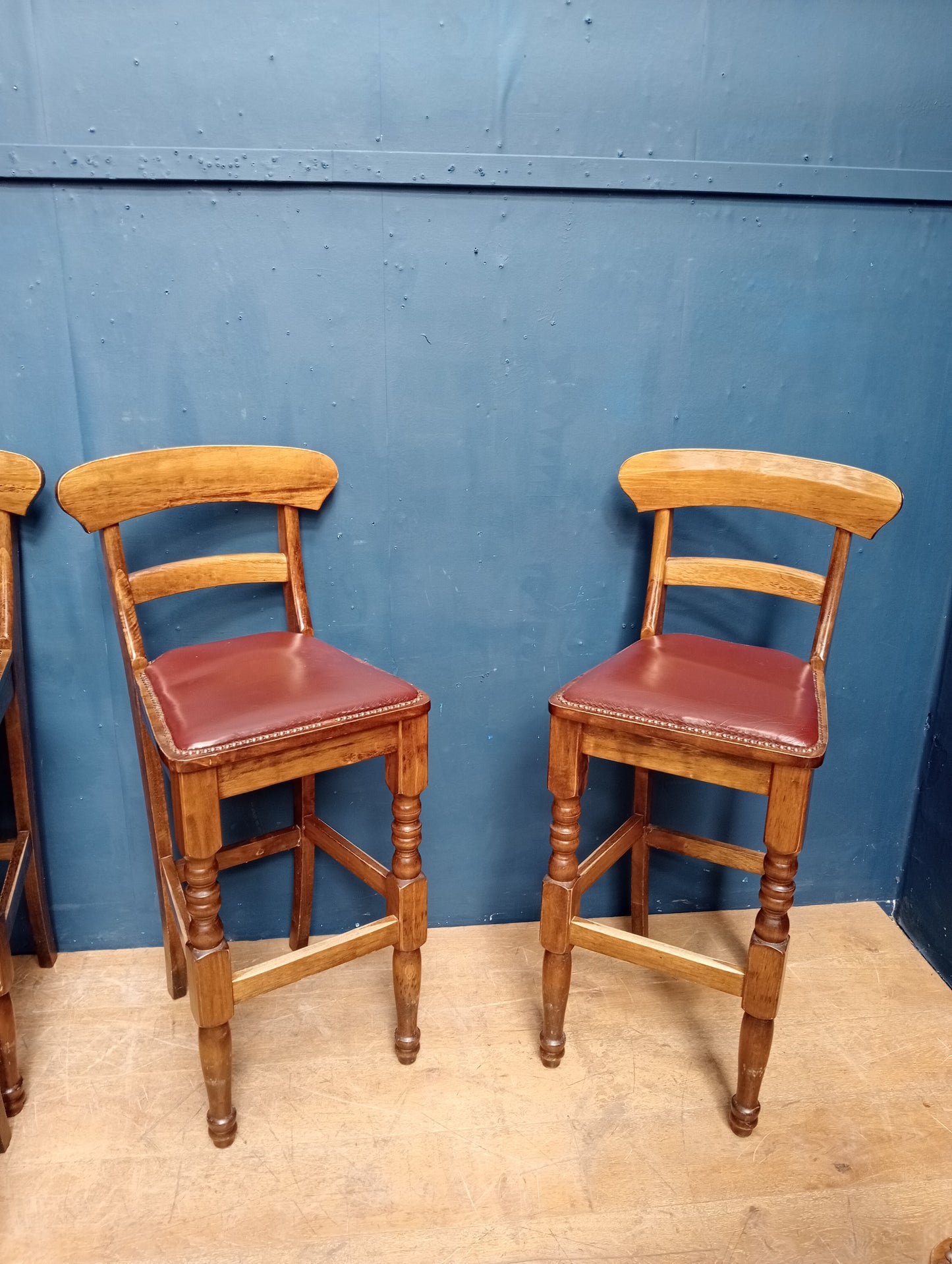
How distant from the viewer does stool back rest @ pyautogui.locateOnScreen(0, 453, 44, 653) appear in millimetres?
1797

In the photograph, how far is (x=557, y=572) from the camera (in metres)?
2.09

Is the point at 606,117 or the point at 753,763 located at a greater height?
the point at 606,117

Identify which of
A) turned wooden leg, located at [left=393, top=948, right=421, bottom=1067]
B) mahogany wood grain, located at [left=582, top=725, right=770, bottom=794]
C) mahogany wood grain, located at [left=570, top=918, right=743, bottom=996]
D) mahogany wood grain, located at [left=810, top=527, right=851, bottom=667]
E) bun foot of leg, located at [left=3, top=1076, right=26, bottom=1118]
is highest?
mahogany wood grain, located at [left=810, top=527, right=851, bottom=667]

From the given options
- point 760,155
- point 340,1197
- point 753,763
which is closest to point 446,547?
point 753,763

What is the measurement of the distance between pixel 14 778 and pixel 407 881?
859mm

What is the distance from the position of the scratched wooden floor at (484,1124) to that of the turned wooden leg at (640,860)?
0.43 ft

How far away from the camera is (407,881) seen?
1747mm

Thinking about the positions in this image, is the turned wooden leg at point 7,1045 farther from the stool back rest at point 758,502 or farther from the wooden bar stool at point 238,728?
the stool back rest at point 758,502

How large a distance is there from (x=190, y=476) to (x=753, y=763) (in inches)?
45.7

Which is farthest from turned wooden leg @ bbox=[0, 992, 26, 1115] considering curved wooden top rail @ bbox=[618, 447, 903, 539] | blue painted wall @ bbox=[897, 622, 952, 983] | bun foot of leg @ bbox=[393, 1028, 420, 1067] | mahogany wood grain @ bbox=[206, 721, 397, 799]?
blue painted wall @ bbox=[897, 622, 952, 983]

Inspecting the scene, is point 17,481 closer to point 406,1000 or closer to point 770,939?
point 406,1000

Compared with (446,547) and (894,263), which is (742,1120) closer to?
(446,547)

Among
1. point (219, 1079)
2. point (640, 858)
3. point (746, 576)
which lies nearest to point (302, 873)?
point (219, 1079)

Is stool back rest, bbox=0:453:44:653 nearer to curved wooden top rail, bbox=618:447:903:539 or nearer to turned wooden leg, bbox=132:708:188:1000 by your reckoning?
turned wooden leg, bbox=132:708:188:1000
